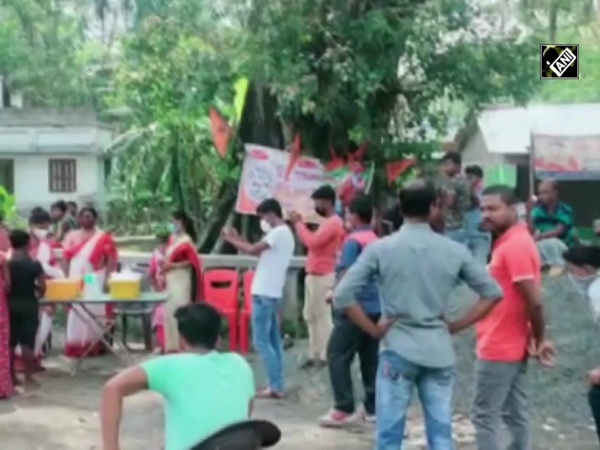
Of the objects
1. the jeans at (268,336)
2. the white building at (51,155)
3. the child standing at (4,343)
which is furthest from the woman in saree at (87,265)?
the white building at (51,155)

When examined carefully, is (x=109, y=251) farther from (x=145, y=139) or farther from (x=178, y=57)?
(x=145, y=139)

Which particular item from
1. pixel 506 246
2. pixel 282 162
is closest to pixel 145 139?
pixel 282 162

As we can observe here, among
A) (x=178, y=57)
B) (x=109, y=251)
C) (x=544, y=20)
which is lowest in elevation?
(x=109, y=251)

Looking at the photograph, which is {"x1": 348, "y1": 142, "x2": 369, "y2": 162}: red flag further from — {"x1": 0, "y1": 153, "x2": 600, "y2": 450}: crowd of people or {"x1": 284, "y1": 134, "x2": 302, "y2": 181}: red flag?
{"x1": 0, "y1": 153, "x2": 600, "y2": 450}: crowd of people

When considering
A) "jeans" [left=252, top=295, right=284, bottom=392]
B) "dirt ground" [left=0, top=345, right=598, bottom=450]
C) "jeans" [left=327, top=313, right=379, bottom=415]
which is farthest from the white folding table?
"jeans" [left=327, top=313, right=379, bottom=415]

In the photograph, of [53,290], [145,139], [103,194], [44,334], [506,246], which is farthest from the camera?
[103,194]

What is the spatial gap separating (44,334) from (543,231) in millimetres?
5170

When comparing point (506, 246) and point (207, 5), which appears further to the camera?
point (207, 5)

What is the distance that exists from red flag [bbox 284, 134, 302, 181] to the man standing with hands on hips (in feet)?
10.5

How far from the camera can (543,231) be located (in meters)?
12.4

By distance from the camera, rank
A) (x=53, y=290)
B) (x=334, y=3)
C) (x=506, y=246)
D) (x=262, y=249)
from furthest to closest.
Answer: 1. (x=334, y=3)
2. (x=53, y=290)
3. (x=262, y=249)
4. (x=506, y=246)

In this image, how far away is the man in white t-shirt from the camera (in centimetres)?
984

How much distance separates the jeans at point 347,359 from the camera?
8.56 meters

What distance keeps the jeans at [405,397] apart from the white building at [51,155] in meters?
35.0
